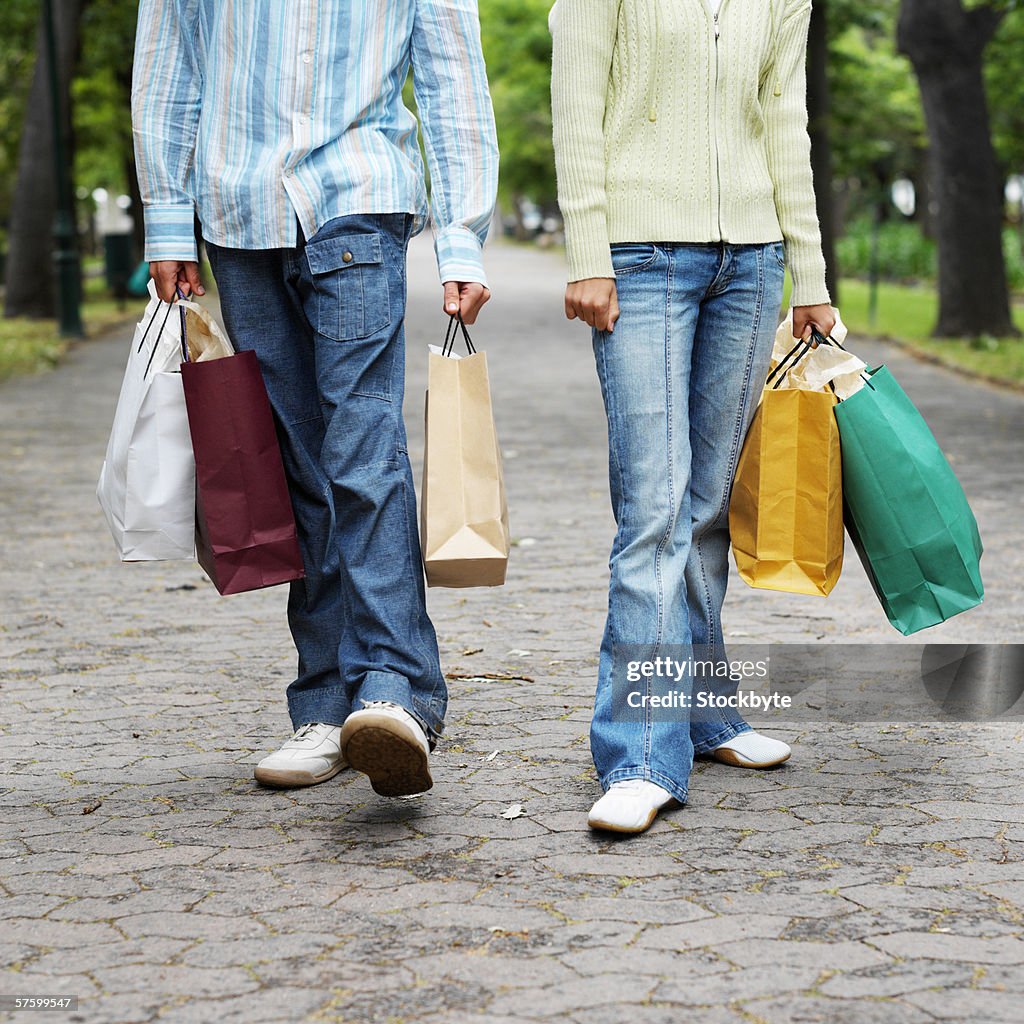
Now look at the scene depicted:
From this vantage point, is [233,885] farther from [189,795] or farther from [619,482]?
[619,482]

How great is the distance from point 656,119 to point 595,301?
16.5 inches

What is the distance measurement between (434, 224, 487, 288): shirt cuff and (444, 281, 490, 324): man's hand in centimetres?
1

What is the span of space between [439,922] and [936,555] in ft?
5.00

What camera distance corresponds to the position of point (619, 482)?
3734mm

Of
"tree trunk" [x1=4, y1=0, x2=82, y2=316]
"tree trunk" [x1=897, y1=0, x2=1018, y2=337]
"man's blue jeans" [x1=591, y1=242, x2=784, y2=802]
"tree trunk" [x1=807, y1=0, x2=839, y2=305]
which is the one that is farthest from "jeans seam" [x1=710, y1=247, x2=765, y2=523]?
"tree trunk" [x1=4, y1=0, x2=82, y2=316]

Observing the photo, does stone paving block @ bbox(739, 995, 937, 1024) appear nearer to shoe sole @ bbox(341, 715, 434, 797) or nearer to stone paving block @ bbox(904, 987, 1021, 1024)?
stone paving block @ bbox(904, 987, 1021, 1024)

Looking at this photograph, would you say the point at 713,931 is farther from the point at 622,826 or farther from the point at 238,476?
the point at 238,476

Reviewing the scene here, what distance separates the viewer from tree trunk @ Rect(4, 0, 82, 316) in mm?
23420

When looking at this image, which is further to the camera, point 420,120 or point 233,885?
point 420,120

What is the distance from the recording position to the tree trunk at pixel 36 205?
2342 cm

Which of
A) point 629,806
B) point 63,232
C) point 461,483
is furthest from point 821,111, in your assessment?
point 629,806

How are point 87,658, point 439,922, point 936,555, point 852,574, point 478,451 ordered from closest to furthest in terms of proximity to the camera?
point 439,922 → point 478,451 → point 936,555 → point 87,658 → point 852,574

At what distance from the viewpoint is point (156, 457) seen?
148 inches

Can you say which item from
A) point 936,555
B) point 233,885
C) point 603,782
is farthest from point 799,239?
point 233,885
